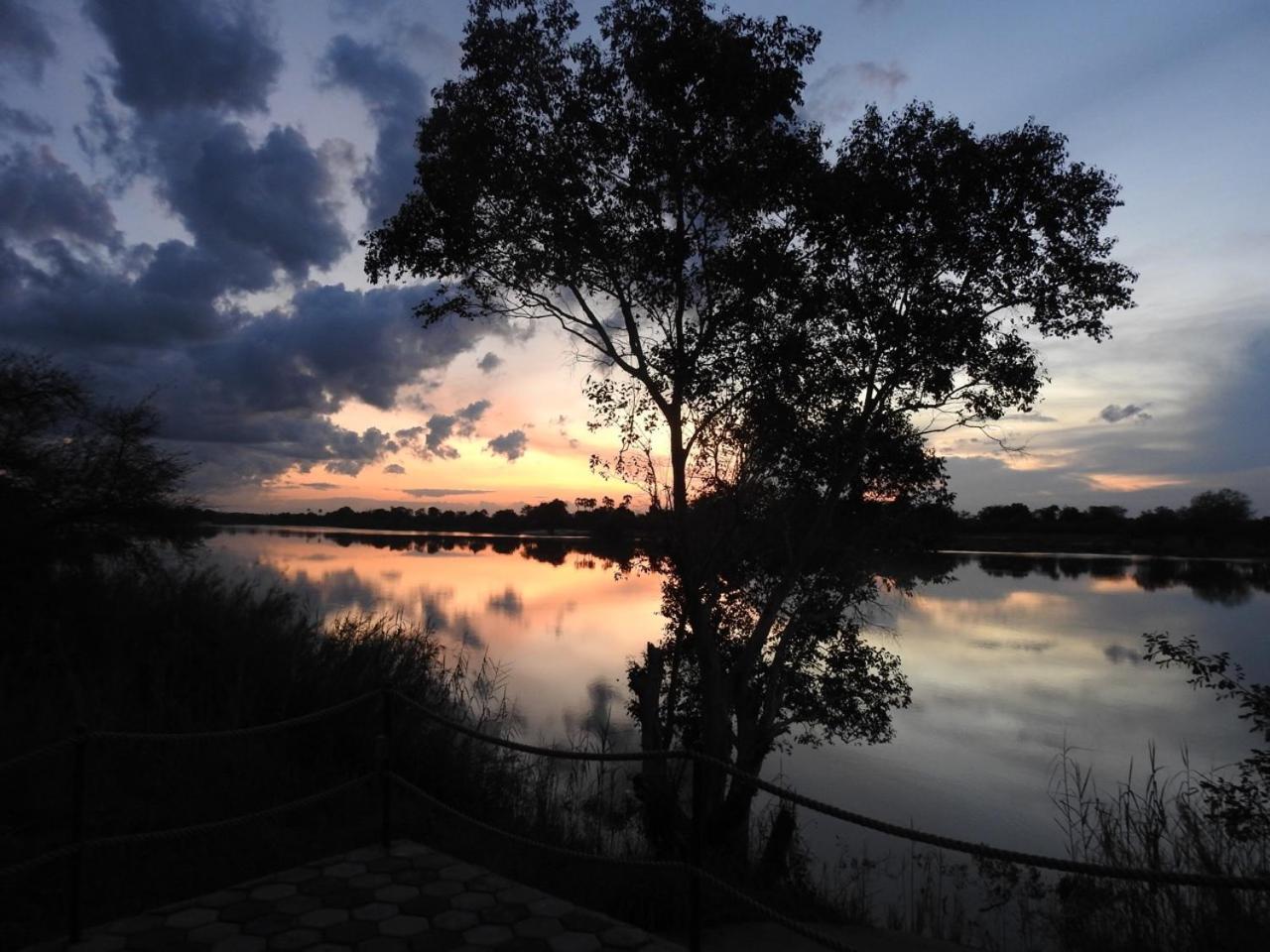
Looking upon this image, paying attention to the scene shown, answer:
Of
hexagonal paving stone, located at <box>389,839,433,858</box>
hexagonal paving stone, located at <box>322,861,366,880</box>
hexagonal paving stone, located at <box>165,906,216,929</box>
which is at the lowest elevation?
hexagonal paving stone, located at <box>389,839,433,858</box>

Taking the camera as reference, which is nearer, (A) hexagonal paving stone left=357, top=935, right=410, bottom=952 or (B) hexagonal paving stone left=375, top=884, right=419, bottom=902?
(A) hexagonal paving stone left=357, top=935, right=410, bottom=952

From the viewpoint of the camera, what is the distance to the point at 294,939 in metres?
4.42

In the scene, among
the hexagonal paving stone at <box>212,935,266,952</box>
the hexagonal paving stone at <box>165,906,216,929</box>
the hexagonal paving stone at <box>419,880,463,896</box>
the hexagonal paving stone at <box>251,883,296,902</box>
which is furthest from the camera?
the hexagonal paving stone at <box>419,880,463,896</box>

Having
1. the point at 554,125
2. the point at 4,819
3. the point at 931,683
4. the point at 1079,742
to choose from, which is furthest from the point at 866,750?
the point at 4,819

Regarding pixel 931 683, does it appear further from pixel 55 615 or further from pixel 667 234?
pixel 55 615

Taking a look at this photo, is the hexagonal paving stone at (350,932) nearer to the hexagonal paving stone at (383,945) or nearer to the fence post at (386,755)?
the hexagonal paving stone at (383,945)

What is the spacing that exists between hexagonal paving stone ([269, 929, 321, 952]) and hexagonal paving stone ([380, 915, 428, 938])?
0.36 metres

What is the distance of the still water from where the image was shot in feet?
54.9

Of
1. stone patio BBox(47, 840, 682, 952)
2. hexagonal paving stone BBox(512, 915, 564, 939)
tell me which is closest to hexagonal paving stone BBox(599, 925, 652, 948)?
stone patio BBox(47, 840, 682, 952)

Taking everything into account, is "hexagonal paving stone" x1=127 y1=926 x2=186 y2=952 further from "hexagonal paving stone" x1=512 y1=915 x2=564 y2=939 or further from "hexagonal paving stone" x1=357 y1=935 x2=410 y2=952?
"hexagonal paving stone" x1=512 y1=915 x2=564 y2=939


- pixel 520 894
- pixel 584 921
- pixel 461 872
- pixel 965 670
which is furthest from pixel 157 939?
pixel 965 670

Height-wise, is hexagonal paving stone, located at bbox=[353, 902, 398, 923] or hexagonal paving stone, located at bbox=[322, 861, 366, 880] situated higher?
hexagonal paving stone, located at bbox=[353, 902, 398, 923]

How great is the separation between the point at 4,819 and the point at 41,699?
8.86 feet

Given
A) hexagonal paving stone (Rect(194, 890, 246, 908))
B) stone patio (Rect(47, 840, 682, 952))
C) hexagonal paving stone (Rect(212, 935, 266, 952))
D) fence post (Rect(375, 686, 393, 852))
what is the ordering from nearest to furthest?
hexagonal paving stone (Rect(212, 935, 266, 952)) → stone patio (Rect(47, 840, 682, 952)) → hexagonal paving stone (Rect(194, 890, 246, 908)) → fence post (Rect(375, 686, 393, 852))
